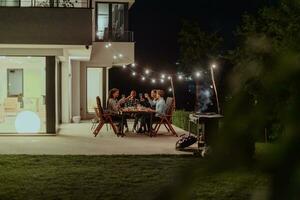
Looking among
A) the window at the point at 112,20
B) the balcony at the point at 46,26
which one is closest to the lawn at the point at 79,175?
the balcony at the point at 46,26

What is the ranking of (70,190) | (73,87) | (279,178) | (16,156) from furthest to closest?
(73,87) → (16,156) → (70,190) → (279,178)

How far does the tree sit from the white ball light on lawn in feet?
66.0

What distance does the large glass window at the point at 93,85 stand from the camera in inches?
891

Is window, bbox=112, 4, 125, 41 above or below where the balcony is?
above

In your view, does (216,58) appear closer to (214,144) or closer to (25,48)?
(25,48)

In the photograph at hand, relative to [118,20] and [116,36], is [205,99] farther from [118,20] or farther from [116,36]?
[116,36]

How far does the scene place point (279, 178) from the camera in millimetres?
746

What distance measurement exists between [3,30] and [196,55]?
2173 centimetres

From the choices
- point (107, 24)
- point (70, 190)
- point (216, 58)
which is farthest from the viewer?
point (216, 58)

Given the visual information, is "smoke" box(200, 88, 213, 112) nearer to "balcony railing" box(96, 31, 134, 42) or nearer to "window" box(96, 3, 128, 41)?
"balcony railing" box(96, 31, 134, 42)

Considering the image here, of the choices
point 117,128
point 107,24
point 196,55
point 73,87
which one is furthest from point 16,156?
point 196,55

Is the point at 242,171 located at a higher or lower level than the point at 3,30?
lower

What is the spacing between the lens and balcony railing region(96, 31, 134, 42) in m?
22.8

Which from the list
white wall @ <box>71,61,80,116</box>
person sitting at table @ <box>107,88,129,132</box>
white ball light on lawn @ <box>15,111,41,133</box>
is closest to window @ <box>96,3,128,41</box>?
white wall @ <box>71,61,80,116</box>
